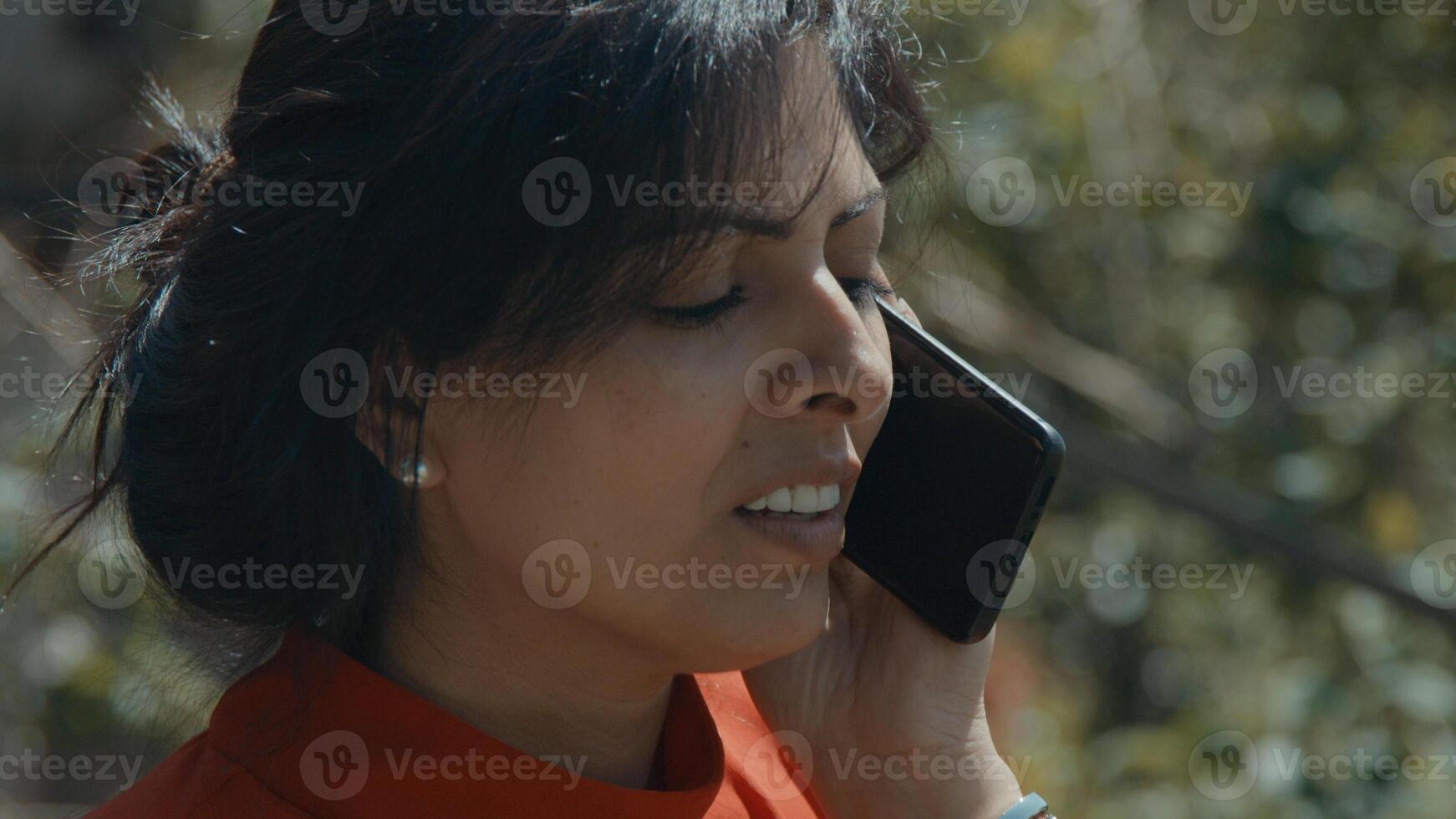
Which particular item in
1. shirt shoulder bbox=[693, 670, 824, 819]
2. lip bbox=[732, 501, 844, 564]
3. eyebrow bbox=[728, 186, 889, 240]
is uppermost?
eyebrow bbox=[728, 186, 889, 240]

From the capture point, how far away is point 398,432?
1586 mm

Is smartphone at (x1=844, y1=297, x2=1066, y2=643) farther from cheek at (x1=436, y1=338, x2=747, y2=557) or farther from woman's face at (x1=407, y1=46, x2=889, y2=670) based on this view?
cheek at (x1=436, y1=338, x2=747, y2=557)

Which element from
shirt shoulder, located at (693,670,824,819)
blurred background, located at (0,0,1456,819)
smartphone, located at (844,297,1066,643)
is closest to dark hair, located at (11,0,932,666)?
smartphone, located at (844,297,1066,643)

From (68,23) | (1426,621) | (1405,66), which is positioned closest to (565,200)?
(1426,621)

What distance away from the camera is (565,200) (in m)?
1.46

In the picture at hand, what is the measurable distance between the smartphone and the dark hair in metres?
0.41

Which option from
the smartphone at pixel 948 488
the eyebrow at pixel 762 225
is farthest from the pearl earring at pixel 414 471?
the smartphone at pixel 948 488

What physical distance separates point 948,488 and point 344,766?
2.92 ft

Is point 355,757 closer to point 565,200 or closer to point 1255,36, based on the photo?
point 565,200

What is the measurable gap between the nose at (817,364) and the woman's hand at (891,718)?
54 centimetres

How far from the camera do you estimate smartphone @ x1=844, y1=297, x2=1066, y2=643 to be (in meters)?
1.93

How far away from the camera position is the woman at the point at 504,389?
4.81 feet

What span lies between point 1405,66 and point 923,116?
8.58 ft

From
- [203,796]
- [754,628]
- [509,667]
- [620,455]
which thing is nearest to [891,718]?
[754,628]
